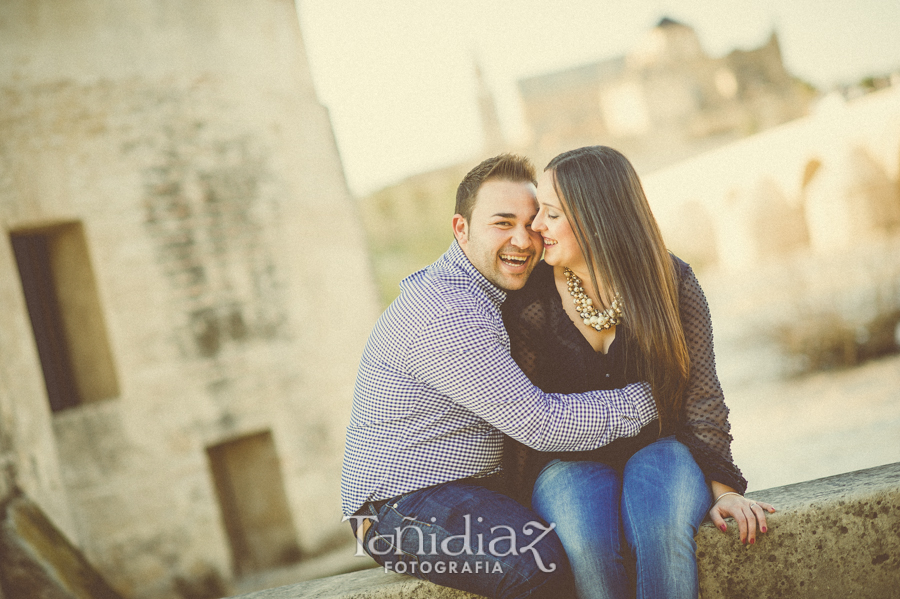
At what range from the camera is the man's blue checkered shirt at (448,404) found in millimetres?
2094

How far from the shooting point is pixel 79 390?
6441 mm

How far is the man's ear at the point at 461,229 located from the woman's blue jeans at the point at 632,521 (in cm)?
95

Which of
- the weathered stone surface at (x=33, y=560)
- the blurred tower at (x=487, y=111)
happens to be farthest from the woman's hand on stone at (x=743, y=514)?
the blurred tower at (x=487, y=111)

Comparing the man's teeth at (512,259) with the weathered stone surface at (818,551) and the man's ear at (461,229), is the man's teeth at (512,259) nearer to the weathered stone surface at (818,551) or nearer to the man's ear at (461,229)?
the man's ear at (461,229)

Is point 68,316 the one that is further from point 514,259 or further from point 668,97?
point 668,97

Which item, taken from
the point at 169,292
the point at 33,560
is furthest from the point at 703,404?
the point at 169,292

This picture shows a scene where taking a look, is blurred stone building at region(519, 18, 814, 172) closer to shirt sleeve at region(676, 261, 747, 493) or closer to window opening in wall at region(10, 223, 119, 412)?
window opening in wall at region(10, 223, 119, 412)

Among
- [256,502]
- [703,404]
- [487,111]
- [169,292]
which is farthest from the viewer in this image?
[487,111]

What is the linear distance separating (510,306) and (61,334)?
5.50 m

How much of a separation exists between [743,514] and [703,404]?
1.21 feet

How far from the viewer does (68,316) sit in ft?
21.1

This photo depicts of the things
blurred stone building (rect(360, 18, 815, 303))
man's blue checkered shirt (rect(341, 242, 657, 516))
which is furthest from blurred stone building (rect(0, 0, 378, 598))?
blurred stone building (rect(360, 18, 815, 303))

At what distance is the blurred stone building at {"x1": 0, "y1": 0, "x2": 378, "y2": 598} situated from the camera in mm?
6039

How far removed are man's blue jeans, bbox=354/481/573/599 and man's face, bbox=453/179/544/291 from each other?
31.9 inches
